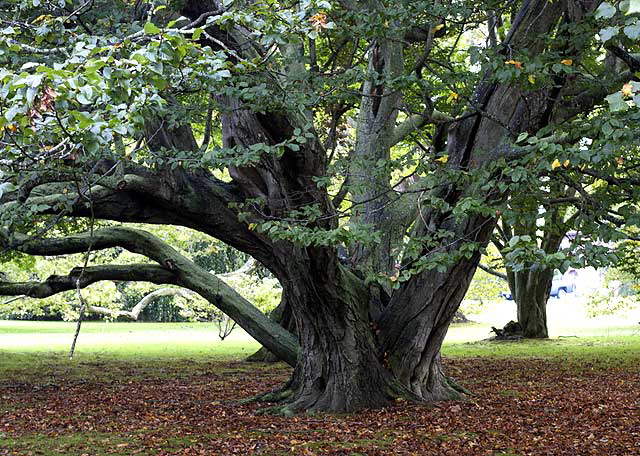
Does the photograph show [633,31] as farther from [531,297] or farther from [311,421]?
[531,297]

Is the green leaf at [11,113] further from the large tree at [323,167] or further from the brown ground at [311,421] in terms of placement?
the brown ground at [311,421]

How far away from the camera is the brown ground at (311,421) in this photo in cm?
705

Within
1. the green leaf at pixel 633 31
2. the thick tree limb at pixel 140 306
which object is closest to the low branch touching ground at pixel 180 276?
the thick tree limb at pixel 140 306

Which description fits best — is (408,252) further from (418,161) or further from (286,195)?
(286,195)

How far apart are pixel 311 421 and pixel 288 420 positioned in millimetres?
289

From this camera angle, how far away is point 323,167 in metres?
8.10

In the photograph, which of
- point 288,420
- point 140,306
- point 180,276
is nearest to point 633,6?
point 288,420

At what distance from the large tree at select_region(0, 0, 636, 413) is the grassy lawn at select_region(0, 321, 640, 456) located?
0.94m

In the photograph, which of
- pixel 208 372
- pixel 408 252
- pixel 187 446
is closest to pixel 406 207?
pixel 408 252

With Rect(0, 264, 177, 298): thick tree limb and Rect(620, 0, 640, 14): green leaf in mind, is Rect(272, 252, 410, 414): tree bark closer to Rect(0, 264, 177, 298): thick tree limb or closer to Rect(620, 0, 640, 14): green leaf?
Rect(0, 264, 177, 298): thick tree limb


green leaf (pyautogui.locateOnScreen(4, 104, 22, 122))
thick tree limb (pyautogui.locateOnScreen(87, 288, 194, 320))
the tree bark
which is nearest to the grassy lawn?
the tree bark

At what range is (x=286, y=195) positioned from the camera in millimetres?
8359

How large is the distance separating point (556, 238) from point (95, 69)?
1763 cm

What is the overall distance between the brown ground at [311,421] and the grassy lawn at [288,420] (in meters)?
0.01
